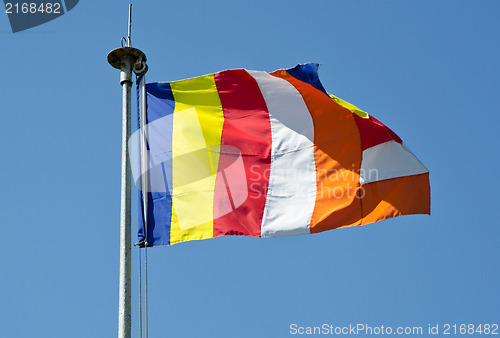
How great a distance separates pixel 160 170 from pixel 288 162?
247 cm

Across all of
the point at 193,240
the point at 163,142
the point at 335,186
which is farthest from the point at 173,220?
the point at 335,186

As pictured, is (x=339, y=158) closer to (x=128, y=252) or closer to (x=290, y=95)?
(x=290, y=95)

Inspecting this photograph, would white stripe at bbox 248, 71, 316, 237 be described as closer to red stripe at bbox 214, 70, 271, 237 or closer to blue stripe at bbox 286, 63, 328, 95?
red stripe at bbox 214, 70, 271, 237

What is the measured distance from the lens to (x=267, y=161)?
43.0 ft

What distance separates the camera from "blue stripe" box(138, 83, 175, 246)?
1137 centimetres

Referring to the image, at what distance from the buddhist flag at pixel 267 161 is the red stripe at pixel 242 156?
18 millimetres

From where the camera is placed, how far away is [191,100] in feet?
43.0

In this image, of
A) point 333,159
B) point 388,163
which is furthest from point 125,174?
point 388,163

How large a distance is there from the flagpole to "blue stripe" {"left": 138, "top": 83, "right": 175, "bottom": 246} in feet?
4.93

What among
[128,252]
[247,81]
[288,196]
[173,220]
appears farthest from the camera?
[247,81]

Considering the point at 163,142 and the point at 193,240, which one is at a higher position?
the point at 163,142

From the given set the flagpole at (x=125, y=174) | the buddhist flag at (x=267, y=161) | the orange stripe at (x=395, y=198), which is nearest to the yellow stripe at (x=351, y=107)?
the buddhist flag at (x=267, y=161)

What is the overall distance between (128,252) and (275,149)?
183 inches

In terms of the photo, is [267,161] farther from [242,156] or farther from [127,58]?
[127,58]
